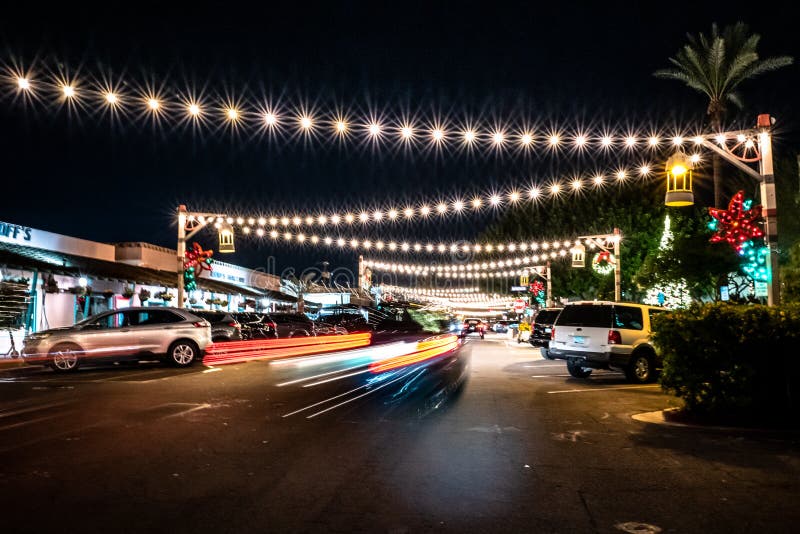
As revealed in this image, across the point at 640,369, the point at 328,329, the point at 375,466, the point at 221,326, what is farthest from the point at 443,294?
the point at 375,466

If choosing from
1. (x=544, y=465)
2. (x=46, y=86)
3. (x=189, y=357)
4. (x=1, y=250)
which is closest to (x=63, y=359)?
(x=189, y=357)

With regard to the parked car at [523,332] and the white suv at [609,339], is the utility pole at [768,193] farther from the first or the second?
the parked car at [523,332]

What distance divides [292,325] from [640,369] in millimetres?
17893

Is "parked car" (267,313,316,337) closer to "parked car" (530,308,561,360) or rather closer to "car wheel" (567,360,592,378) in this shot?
"parked car" (530,308,561,360)

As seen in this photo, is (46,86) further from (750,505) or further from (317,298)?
(317,298)

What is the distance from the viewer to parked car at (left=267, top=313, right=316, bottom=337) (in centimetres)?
3094

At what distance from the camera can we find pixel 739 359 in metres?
10.3

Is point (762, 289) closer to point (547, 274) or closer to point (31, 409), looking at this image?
point (31, 409)

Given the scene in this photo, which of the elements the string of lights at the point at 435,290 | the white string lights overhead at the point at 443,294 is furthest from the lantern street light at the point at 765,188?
the white string lights overhead at the point at 443,294

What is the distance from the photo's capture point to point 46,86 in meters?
15.2

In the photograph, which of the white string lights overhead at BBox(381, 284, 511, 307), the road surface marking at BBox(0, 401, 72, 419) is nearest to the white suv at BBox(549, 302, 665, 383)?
the road surface marking at BBox(0, 401, 72, 419)

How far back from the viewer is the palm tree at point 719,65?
92.8 ft

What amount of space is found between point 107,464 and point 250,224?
2334 cm

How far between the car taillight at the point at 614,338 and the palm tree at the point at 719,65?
15.8 m
